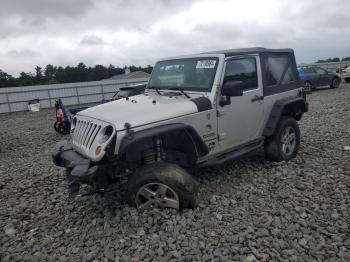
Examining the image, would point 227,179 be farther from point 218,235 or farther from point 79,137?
point 79,137

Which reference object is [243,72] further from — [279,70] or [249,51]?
[279,70]

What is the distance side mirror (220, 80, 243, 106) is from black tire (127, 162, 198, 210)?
1.30 m

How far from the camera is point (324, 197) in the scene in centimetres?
449

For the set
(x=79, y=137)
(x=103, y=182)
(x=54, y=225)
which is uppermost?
(x=79, y=137)

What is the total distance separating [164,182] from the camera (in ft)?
13.1

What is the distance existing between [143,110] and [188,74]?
1237 mm

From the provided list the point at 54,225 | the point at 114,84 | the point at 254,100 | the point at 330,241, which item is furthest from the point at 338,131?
the point at 114,84

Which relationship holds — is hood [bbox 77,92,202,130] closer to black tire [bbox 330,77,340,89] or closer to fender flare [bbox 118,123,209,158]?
fender flare [bbox 118,123,209,158]

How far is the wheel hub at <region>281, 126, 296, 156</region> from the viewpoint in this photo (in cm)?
607

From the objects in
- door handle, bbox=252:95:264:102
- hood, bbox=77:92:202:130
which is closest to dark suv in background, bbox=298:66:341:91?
door handle, bbox=252:95:264:102

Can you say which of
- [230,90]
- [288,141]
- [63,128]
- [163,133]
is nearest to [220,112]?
[230,90]

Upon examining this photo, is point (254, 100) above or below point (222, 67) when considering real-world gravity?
below

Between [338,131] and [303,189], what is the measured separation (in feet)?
13.4

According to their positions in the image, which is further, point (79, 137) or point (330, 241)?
point (79, 137)
